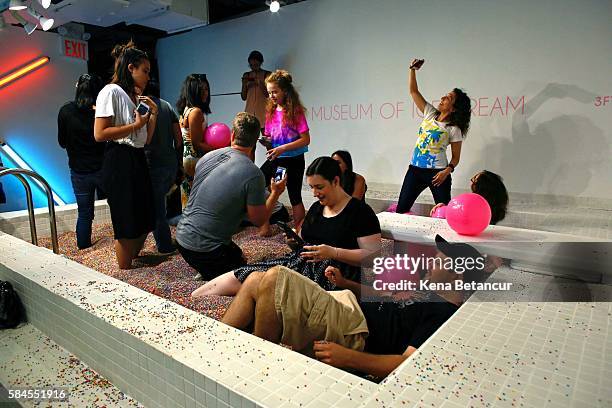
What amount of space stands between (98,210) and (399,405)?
385 cm

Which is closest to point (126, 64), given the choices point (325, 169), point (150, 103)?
point (150, 103)

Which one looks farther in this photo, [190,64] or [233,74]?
[190,64]

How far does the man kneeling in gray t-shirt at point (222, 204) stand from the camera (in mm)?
2367

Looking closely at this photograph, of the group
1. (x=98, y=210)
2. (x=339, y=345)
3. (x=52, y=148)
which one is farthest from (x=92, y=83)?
(x=52, y=148)

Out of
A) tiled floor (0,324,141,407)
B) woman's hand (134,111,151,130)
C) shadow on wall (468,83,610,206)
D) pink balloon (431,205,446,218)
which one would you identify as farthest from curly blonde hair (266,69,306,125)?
shadow on wall (468,83,610,206)

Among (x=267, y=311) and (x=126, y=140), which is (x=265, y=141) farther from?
(x=267, y=311)

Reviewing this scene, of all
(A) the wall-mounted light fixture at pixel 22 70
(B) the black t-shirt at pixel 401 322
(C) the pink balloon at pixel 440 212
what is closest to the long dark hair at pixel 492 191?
(C) the pink balloon at pixel 440 212

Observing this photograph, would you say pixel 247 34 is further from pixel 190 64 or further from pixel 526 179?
pixel 526 179

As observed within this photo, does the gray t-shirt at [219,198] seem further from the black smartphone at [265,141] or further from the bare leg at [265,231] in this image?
the bare leg at [265,231]

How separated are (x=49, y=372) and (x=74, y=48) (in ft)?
20.8

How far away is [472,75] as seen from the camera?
4.52 metres

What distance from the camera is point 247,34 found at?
6305 millimetres

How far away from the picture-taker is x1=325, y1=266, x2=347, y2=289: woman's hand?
1.90 meters

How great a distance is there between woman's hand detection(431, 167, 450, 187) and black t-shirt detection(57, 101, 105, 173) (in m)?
2.75
